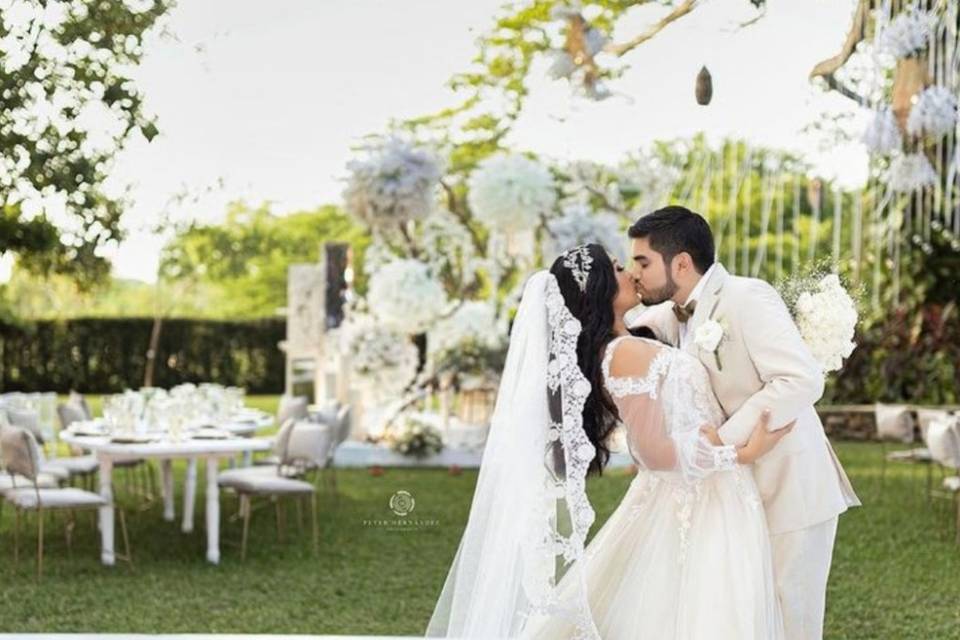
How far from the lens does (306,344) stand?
42.2 ft

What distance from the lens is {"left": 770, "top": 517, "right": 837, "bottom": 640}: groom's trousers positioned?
323cm

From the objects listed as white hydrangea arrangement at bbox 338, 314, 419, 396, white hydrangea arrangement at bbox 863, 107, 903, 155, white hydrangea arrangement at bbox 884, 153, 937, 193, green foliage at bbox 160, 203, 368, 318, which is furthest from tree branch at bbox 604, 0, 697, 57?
green foliage at bbox 160, 203, 368, 318

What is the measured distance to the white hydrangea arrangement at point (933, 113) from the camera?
21.6ft

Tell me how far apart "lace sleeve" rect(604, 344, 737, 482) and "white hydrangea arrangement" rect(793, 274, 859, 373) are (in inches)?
13.2

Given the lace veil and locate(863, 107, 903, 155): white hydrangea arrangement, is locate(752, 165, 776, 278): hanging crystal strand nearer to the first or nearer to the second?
locate(863, 107, 903, 155): white hydrangea arrangement

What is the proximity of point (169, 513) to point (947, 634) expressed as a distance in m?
4.54

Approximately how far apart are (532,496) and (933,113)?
13.2ft

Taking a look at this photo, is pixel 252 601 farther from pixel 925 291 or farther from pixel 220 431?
pixel 925 291

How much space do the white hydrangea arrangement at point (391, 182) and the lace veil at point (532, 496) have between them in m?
6.13

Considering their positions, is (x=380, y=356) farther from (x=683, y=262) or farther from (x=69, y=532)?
(x=683, y=262)

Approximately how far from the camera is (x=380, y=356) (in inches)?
409

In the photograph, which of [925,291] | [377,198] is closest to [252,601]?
[377,198]

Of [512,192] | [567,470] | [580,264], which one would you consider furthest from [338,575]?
[512,192]

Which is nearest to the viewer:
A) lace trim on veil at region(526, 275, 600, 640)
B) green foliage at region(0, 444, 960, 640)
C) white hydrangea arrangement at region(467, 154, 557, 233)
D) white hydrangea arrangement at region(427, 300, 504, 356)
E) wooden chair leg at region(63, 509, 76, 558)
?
lace trim on veil at region(526, 275, 600, 640)
